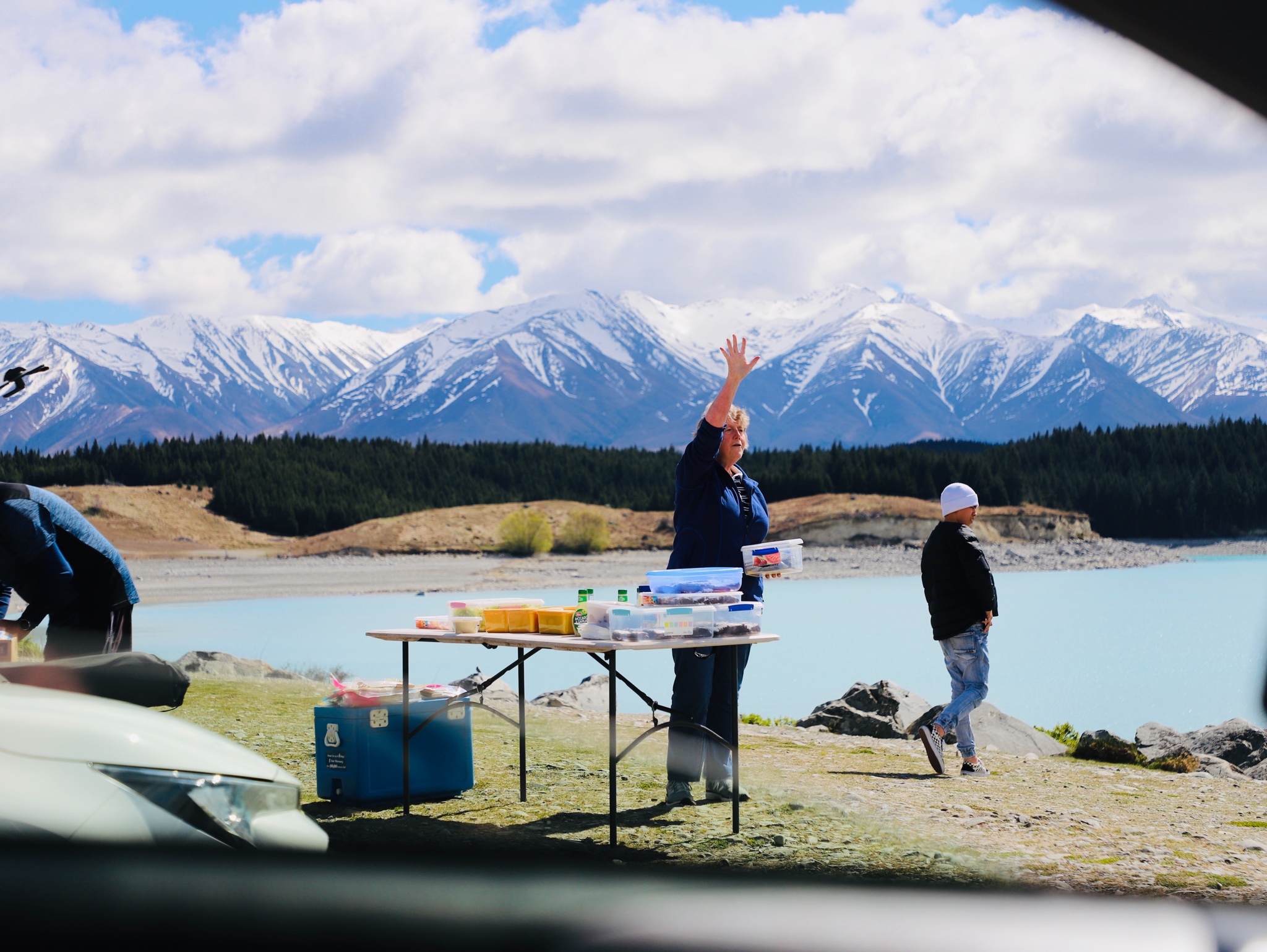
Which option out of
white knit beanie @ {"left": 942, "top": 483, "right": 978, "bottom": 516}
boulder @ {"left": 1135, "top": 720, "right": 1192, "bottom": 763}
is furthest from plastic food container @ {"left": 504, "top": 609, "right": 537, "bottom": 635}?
boulder @ {"left": 1135, "top": 720, "right": 1192, "bottom": 763}

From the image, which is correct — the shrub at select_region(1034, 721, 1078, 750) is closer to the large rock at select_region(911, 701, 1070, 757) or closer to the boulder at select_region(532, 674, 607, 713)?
the large rock at select_region(911, 701, 1070, 757)

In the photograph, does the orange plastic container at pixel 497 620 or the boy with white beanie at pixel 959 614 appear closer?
the orange plastic container at pixel 497 620

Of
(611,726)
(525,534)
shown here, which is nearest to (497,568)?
(525,534)

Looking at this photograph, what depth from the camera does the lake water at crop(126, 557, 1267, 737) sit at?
16422mm

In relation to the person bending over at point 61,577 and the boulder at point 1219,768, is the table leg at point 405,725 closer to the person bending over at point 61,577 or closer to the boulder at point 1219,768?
the person bending over at point 61,577

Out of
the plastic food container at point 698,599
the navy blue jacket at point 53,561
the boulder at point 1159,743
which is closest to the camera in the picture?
the navy blue jacket at point 53,561

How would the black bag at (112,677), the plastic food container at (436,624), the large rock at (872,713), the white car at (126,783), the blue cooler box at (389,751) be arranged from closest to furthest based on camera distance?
the white car at (126,783)
the black bag at (112,677)
the blue cooler box at (389,751)
the plastic food container at (436,624)
the large rock at (872,713)

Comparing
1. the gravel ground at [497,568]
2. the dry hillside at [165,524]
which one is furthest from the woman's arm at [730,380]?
the dry hillside at [165,524]

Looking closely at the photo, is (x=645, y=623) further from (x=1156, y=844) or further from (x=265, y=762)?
(x=265, y=762)

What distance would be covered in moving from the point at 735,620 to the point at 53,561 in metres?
2.86

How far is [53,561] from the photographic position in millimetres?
4121

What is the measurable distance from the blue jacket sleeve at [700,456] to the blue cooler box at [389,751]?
1.60m

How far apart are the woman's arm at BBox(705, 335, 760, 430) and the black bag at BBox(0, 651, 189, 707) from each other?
350cm

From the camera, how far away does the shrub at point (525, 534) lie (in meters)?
65.2
